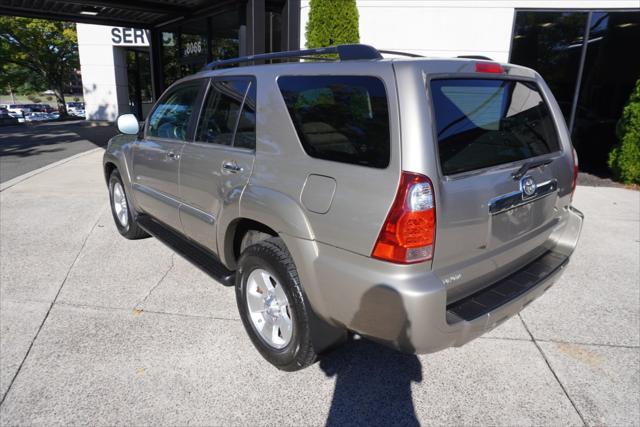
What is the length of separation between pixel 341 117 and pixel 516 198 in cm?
102

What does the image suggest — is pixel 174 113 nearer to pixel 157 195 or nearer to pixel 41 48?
pixel 157 195

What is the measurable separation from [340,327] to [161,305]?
1.77m

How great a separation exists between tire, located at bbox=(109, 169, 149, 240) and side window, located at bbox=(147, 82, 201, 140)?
0.97 meters

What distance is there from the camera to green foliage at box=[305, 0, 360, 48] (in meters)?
7.89

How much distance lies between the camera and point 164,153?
3641 mm

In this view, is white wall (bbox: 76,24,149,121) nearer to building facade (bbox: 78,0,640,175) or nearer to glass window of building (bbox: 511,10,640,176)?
building facade (bbox: 78,0,640,175)

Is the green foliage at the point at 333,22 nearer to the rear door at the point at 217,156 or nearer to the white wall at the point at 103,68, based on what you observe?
the rear door at the point at 217,156

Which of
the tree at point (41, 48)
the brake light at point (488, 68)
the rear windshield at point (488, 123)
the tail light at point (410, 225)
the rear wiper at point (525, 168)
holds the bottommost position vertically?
the tail light at point (410, 225)

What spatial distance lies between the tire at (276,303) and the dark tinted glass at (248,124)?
64 cm

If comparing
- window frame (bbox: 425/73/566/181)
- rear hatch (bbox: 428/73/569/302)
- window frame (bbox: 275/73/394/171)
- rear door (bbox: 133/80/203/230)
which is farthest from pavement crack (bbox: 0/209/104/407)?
window frame (bbox: 425/73/566/181)

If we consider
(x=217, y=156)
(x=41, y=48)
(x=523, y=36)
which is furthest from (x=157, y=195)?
(x=41, y=48)

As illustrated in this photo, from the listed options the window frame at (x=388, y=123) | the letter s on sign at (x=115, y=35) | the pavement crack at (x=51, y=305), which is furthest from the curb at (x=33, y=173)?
the letter s on sign at (x=115, y=35)

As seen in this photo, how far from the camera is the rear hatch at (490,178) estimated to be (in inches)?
80.6

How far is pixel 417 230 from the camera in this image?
1946 mm
